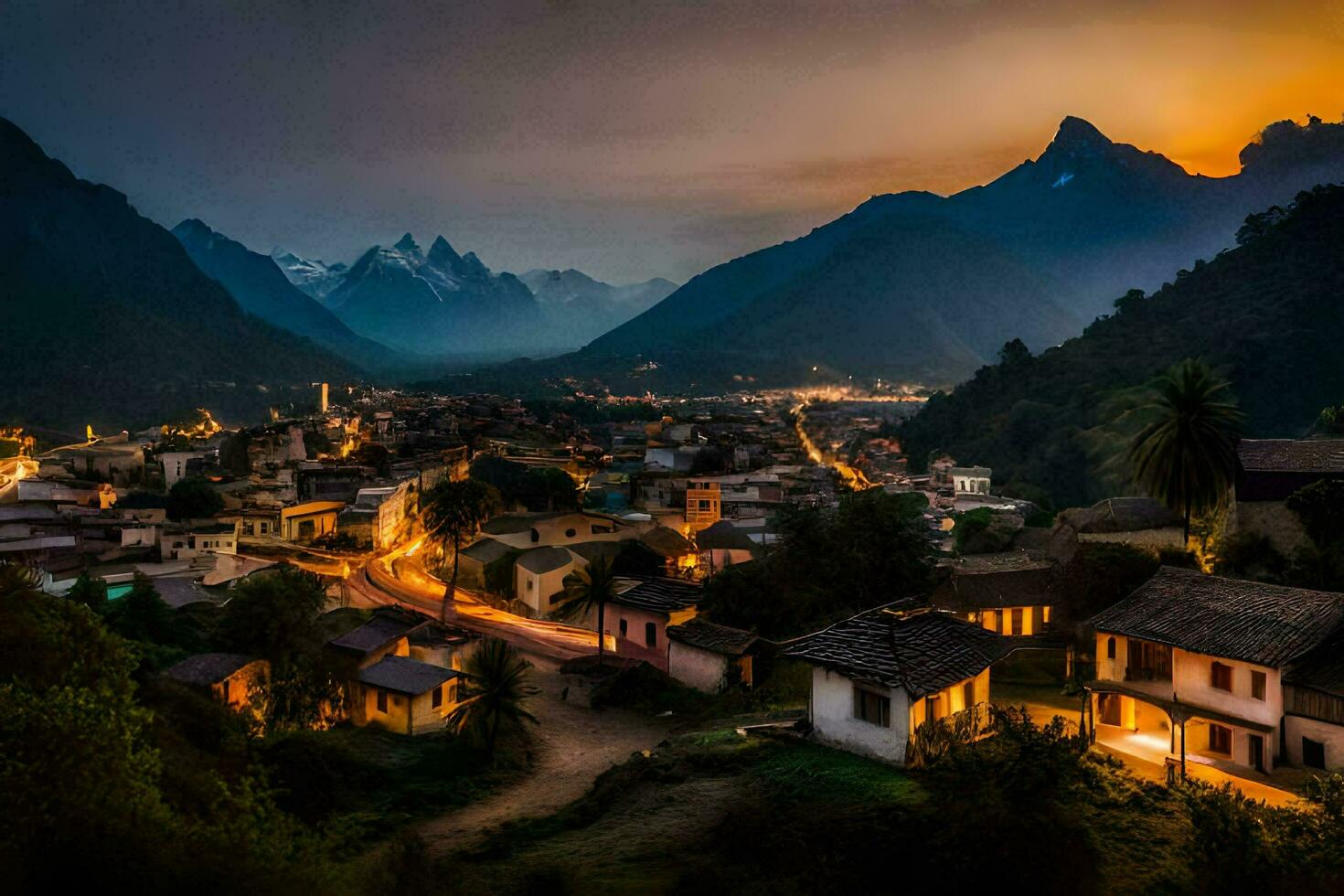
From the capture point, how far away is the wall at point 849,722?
16750 millimetres

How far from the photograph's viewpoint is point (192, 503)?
1918 inches

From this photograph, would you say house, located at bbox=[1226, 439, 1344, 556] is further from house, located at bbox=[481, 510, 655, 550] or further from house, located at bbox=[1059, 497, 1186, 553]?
house, located at bbox=[481, 510, 655, 550]

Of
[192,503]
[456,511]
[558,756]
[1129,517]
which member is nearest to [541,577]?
[456,511]

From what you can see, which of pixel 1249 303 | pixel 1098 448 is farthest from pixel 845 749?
pixel 1249 303

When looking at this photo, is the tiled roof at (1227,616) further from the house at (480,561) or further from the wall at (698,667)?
the house at (480,561)

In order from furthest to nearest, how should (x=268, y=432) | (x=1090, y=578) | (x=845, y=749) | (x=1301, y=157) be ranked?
(x=1301, y=157), (x=268, y=432), (x=1090, y=578), (x=845, y=749)

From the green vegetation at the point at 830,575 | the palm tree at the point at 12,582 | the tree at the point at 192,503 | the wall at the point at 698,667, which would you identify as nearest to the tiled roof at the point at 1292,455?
the green vegetation at the point at 830,575

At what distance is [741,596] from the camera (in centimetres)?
2953

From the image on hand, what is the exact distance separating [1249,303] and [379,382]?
153268mm

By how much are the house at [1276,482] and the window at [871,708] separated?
17835mm

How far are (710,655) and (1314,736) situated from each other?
14515mm

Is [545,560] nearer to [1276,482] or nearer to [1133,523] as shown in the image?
[1133,523]

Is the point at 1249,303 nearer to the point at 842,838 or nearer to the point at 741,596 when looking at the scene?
the point at 741,596

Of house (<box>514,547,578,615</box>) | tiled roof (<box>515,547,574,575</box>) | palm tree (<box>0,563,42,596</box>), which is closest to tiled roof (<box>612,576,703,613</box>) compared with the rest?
house (<box>514,547,578,615</box>)
